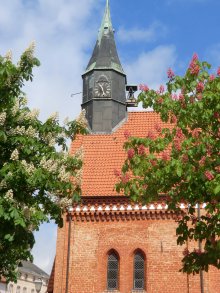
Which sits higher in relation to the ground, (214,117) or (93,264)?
(214,117)

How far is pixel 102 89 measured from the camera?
81.5 ft

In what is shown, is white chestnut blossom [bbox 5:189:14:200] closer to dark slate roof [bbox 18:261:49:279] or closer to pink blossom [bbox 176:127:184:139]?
pink blossom [bbox 176:127:184:139]

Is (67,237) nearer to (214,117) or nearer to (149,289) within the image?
(149,289)

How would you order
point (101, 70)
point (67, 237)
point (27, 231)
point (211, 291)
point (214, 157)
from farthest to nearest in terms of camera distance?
1. point (101, 70)
2. point (67, 237)
3. point (211, 291)
4. point (214, 157)
5. point (27, 231)

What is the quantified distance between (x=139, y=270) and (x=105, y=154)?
5821 millimetres

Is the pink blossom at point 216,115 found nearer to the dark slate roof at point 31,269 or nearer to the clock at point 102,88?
the clock at point 102,88

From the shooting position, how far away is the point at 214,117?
1018 cm

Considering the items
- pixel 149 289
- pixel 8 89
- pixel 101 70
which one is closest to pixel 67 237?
pixel 149 289

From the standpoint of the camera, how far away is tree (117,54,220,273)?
32.3ft

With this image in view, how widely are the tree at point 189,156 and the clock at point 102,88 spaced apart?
1347 cm

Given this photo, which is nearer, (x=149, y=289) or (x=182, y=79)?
(x=182, y=79)

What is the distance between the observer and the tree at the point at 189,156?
9859 millimetres

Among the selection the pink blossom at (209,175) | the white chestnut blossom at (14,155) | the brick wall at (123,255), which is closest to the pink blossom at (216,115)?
the pink blossom at (209,175)

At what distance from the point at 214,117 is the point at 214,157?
2.83 feet
